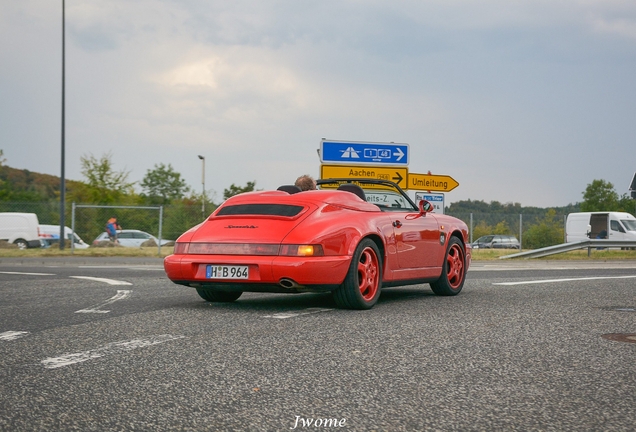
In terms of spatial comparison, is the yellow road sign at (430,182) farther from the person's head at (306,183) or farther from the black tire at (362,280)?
the black tire at (362,280)

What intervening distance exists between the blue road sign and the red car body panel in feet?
58.2

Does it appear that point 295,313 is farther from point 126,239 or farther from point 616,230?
point 616,230

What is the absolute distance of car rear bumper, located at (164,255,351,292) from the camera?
6957 mm

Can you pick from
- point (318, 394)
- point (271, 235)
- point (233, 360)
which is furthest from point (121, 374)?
point (271, 235)

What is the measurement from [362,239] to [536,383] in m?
3.52

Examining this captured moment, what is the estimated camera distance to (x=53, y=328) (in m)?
6.19

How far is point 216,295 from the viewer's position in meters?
8.33

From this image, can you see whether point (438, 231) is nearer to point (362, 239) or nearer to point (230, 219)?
point (362, 239)

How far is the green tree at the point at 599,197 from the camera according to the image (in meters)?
85.8

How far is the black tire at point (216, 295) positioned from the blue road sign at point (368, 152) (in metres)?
17.8

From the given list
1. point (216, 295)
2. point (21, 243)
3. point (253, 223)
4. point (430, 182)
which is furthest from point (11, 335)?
point (21, 243)

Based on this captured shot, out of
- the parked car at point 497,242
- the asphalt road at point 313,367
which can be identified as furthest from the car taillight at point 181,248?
the parked car at point 497,242

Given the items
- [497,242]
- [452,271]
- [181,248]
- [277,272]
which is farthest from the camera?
[497,242]

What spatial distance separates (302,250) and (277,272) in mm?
294
